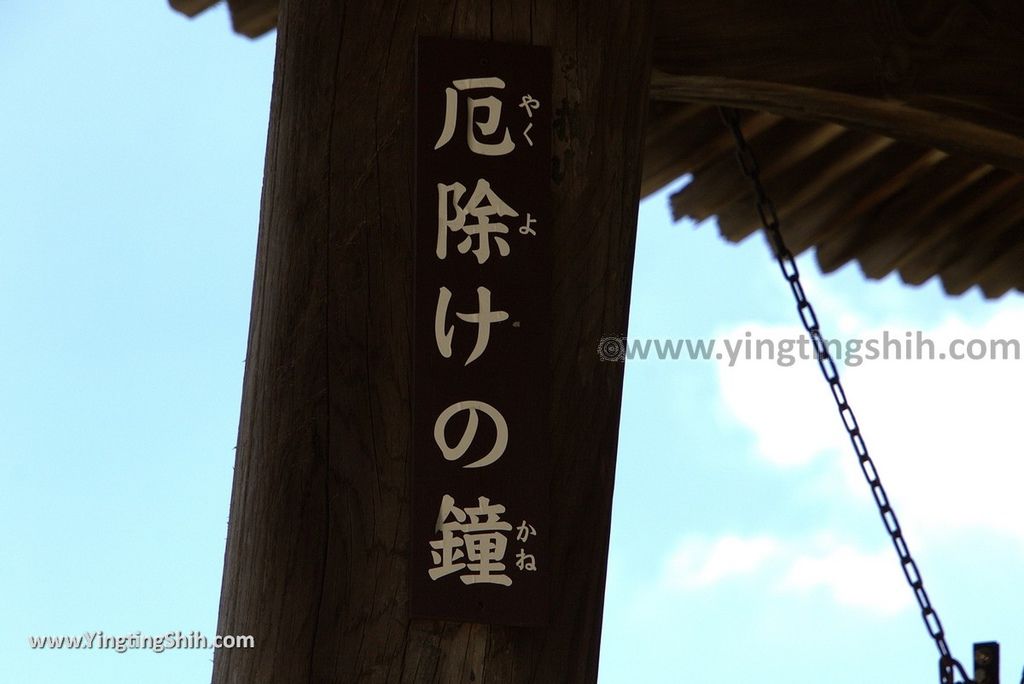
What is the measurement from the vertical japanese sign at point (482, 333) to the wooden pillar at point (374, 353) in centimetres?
3

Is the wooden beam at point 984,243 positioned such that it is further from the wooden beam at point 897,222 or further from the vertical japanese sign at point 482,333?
the vertical japanese sign at point 482,333

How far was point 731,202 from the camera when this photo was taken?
309 centimetres

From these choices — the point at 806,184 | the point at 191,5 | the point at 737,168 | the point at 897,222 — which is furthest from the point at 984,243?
the point at 191,5

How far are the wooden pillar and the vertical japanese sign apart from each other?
0.08 ft

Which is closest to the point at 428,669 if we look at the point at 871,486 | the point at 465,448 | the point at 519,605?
the point at 519,605

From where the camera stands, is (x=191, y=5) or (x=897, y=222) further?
(x=897, y=222)

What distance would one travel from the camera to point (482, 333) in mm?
1535

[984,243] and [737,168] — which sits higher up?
[737,168]

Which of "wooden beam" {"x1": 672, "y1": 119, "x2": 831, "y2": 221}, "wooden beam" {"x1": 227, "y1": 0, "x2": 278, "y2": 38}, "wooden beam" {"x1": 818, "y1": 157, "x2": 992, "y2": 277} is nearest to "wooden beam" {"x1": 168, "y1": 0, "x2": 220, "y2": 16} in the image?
"wooden beam" {"x1": 227, "y1": 0, "x2": 278, "y2": 38}

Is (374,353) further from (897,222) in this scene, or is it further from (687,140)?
(897,222)

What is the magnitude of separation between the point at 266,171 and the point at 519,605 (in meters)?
0.68

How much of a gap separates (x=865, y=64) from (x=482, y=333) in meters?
1.36

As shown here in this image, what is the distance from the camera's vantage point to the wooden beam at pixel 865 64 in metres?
2.42

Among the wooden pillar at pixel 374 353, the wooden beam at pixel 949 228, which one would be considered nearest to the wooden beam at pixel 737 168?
the wooden beam at pixel 949 228
